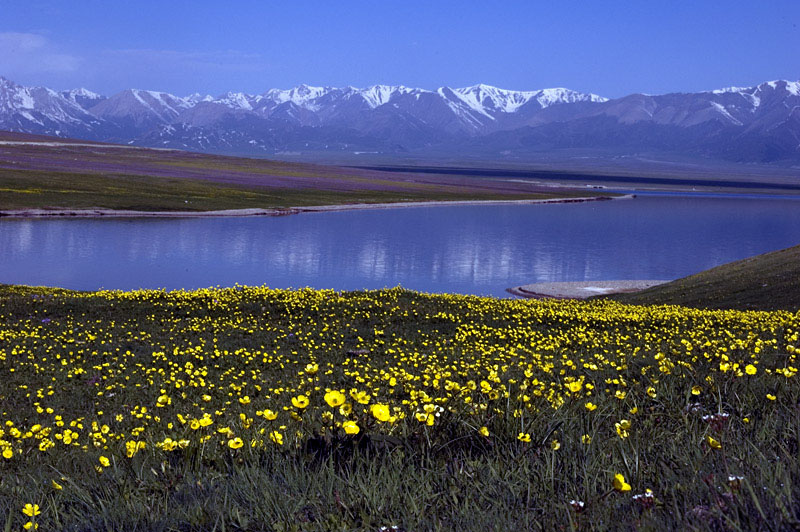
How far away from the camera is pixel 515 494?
4.41 meters

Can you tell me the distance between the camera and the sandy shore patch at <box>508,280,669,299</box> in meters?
44.2

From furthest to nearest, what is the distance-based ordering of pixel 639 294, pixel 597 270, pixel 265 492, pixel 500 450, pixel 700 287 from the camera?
pixel 597 270, pixel 639 294, pixel 700 287, pixel 500 450, pixel 265 492

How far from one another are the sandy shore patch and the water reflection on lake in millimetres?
2161

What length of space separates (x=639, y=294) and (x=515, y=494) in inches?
1451

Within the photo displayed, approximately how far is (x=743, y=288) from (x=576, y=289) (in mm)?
13437

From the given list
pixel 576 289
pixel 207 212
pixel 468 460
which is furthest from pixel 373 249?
pixel 468 460

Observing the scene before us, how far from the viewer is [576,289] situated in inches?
1820

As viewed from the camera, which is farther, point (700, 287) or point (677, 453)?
point (700, 287)

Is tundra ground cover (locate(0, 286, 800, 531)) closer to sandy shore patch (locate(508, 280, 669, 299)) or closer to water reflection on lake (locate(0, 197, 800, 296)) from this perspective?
sandy shore patch (locate(508, 280, 669, 299))

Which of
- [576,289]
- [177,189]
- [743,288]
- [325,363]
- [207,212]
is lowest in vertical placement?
[207,212]

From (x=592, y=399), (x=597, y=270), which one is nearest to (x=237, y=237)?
(x=597, y=270)

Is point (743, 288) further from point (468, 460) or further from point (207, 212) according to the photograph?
point (207, 212)

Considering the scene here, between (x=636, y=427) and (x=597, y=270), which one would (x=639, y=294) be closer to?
(x=597, y=270)

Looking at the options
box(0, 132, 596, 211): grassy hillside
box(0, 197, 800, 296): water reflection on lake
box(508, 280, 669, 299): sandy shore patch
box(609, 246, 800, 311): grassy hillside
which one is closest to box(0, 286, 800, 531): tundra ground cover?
box(609, 246, 800, 311): grassy hillside
